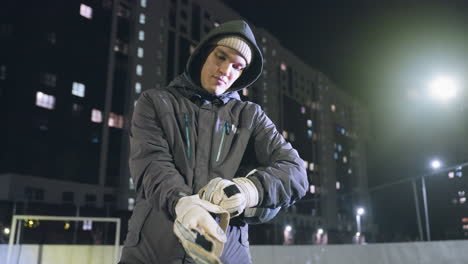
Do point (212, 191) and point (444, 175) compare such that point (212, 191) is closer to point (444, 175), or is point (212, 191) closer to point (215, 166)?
point (215, 166)

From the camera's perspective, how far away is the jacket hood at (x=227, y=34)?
1.51m

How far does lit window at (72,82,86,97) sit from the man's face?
1243 inches

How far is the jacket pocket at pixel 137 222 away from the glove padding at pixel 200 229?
0.25 m

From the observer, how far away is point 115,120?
110 feet

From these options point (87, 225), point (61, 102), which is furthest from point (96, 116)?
point (87, 225)

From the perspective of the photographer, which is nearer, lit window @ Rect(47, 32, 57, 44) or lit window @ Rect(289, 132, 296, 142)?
lit window @ Rect(47, 32, 57, 44)

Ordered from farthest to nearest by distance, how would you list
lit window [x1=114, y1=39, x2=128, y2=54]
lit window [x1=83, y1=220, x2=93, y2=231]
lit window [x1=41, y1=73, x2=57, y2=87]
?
lit window [x1=114, y1=39, x2=128, y2=54], lit window [x1=41, y1=73, x2=57, y2=87], lit window [x1=83, y1=220, x2=93, y2=231]

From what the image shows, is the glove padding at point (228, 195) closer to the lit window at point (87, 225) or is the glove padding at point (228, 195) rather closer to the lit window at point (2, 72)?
the lit window at point (87, 225)

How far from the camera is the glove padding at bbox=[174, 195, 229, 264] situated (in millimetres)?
1006

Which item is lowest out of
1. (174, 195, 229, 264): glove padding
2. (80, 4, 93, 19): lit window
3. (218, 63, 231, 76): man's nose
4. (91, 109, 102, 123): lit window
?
(174, 195, 229, 264): glove padding

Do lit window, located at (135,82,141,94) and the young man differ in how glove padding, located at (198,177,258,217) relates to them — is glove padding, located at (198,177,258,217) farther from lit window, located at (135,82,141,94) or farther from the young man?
lit window, located at (135,82,141,94)

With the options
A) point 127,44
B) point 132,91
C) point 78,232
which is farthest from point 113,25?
point 78,232

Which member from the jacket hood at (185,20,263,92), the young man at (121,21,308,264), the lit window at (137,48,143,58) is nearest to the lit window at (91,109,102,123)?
the lit window at (137,48,143,58)

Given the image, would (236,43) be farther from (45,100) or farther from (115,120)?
(115,120)
